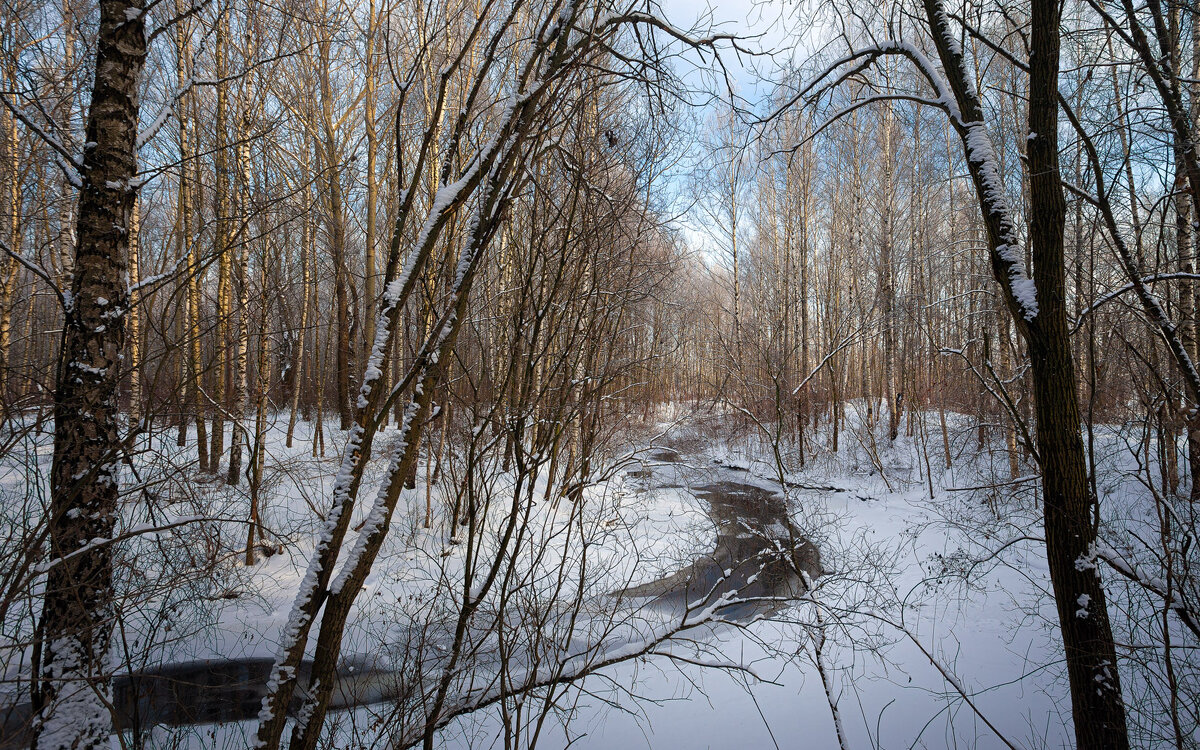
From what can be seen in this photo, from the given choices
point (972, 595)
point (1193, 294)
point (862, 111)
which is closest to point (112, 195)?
point (972, 595)

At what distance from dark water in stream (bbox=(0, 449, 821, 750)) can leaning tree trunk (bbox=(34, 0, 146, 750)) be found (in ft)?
0.62

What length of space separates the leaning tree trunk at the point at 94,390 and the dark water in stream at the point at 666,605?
0.62ft

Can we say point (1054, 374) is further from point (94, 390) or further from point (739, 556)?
point (739, 556)

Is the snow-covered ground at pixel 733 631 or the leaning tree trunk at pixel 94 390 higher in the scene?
the leaning tree trunk at pixel 94 390

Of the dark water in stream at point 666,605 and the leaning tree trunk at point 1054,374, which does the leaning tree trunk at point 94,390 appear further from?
the leaning tree trunk at point 1054,374

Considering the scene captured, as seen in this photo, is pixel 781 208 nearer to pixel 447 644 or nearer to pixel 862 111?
pixel 862 111

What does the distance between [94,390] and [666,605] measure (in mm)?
5632

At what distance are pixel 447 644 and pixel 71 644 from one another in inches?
127

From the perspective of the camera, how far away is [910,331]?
12.9 m

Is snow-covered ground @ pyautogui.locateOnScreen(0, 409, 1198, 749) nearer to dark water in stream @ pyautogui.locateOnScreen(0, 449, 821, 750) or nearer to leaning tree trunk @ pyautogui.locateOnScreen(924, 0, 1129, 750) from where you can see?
dark water in stream @ pyautogui.locateOnScreen(0, 449, 821, 750)

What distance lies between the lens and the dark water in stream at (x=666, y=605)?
327 centimetres

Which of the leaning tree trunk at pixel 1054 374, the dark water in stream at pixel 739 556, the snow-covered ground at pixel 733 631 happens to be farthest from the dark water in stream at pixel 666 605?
the leaning tree trunk at pixel 1054 374

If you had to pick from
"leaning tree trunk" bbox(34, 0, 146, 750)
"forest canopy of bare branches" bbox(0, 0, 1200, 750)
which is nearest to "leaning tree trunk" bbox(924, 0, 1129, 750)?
"forest canopy of bare branches" bbox(0, 0, 1200, 750)

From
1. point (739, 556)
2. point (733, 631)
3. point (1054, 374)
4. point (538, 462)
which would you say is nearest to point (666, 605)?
point (733, 631)
